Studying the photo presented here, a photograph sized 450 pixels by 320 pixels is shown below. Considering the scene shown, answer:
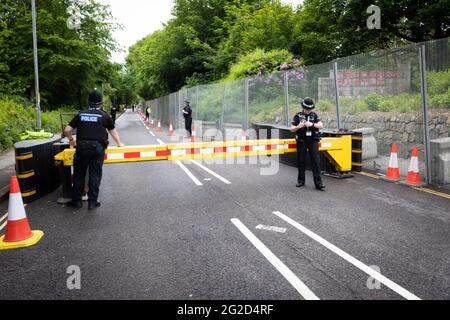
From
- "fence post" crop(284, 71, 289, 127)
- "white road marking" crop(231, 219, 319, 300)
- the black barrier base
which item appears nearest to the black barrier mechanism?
"white road marking" crop(231, 219, 319, 300)

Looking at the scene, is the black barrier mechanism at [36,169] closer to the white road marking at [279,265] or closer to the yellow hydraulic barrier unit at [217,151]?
the yellow hydraulic barrier unit at [217,151]

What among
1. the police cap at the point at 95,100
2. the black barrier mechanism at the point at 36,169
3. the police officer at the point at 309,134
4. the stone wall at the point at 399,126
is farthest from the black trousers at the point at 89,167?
the stone wall at the point at 399,126

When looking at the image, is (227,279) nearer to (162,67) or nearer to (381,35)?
(381,35)

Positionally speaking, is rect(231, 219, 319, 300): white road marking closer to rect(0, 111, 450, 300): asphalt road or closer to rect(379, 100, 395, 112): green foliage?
rect(0, 111, 450, 300): asphalt road

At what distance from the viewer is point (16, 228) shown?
5.38 meters

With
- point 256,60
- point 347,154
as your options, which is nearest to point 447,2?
point 256,60

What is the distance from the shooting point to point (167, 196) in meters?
7.95

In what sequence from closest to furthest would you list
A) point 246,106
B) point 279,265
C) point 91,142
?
point 279,265 < point 91,142 < point 246,106

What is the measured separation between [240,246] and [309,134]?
3879 mm

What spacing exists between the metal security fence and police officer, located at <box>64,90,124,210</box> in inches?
256

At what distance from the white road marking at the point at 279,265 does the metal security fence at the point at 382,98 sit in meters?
5.04

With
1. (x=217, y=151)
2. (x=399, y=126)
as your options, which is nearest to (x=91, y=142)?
(x=217, y=151)

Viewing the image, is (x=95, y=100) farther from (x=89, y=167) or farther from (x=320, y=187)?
(x=320, y=187)

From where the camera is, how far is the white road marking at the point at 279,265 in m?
3.79
